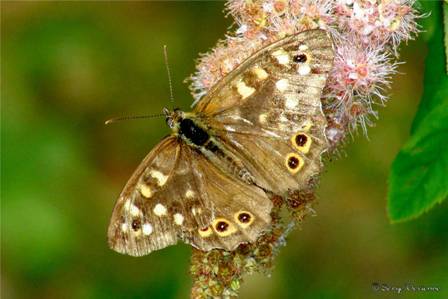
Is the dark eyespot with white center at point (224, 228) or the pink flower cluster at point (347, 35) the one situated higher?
the pink flower cluster at point (347, 35)

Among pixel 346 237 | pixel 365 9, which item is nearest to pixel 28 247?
pixel 346 237

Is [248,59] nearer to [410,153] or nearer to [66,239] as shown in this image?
[410,153]

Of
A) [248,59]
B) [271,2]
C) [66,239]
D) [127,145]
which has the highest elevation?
[271,2]

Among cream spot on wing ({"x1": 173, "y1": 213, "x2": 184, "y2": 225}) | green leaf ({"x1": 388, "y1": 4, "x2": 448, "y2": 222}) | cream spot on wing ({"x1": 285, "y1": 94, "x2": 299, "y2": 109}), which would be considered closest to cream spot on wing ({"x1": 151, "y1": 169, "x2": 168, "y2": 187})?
cream spot on wing ({"x1": 173, "y1": 213, "x2": 184, "y2": 225})

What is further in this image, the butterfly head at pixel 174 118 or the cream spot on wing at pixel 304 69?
the butterfly head at pixel 174 118

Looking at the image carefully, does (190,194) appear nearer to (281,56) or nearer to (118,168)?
(281,56)

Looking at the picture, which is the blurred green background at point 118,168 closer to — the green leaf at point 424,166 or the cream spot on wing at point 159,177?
the cream spot on wing at point 159,177

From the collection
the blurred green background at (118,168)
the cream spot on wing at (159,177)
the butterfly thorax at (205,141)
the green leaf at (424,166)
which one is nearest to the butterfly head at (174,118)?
the butterfly thorax at (205,141)
